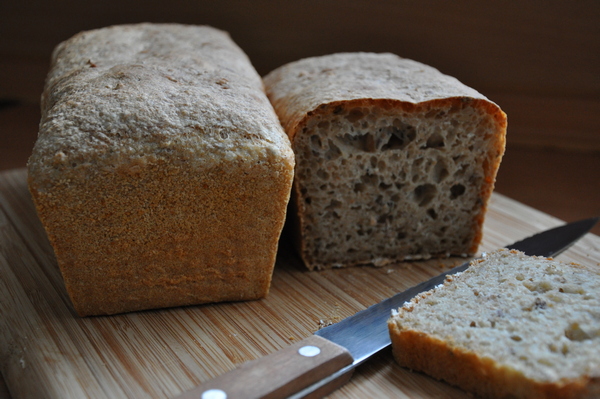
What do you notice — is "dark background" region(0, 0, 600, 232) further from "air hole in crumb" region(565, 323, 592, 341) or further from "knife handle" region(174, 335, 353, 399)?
"knife handle" region(174, 335, 353, 399)

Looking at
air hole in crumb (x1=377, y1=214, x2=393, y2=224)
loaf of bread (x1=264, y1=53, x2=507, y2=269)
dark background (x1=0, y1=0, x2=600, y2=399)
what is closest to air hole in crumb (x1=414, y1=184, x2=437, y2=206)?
loaf of bread (x1=264, y1=53, x2=507, y2=269)

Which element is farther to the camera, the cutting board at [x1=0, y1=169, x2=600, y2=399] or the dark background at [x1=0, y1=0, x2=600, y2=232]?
the dark background at [x1=0, y1=0, x2=600, y2=232]

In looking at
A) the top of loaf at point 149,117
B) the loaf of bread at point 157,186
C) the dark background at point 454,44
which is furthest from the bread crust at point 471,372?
the dark background at point 454,44

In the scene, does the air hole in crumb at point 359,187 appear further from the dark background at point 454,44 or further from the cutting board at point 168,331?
the dark background at point 454,44

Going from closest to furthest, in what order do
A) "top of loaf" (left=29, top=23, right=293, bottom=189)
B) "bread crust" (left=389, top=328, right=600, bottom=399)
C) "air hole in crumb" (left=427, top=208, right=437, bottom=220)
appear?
"bread crust" (left=389, top=328, right=600, bottom=399), "top of loaf" (left=29, top=23, right=293, bottom=189), "air hole in crumb" (left=427, top=208, right=437, bottom=220)

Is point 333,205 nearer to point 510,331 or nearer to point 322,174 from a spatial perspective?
point 322,174

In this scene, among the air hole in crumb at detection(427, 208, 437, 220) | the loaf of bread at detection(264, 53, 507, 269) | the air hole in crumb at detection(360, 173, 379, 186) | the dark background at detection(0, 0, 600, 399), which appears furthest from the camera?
the dark background at detection(0, 0, 600, 399)

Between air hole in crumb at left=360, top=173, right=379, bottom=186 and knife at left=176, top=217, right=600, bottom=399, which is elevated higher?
air hole in crumb at left=360, top=173, right=379, bottom=186
